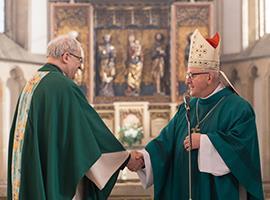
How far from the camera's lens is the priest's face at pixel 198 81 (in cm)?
459

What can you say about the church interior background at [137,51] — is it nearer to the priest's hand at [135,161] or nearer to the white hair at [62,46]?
the priest's hand at [135,161]

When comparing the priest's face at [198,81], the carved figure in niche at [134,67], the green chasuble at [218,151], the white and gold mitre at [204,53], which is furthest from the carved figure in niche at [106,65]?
the priest's face at [198,81]

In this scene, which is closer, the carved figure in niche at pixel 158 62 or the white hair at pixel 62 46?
the white hair at pixel 62 46

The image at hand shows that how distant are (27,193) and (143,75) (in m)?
8.81

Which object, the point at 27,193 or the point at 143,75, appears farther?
the point at 143,75

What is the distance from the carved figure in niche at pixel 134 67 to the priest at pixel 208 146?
7883 millimetres

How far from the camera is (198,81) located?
461cm

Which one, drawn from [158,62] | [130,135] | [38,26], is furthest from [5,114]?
[158,62]

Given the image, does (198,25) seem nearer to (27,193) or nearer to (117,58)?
(117,58)

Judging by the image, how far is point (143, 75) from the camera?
42.4 ft

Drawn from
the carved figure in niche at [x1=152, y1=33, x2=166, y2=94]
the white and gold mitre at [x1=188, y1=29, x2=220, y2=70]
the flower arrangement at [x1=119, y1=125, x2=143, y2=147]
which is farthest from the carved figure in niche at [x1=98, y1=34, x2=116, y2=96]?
the white and gold mitre at [x1=188, y1=29, x2=220, y2=70]

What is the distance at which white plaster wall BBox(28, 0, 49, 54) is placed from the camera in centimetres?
1316

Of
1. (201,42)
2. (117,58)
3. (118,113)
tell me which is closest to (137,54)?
(117,58)

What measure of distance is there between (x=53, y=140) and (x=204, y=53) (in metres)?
1.28
